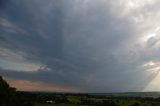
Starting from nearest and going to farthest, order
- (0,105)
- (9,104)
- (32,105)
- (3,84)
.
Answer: (0,105) → (9,104) → (3,84) → (32,105)

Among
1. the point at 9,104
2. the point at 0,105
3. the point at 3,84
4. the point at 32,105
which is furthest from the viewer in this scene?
the point at 32,105

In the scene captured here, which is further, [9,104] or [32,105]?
[32,105]

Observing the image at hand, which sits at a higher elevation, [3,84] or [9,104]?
[3,84]

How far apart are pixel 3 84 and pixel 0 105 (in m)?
23.9

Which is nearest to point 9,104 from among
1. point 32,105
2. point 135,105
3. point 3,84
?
point 3,84

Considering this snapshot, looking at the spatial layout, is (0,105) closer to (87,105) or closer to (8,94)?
(8,94)

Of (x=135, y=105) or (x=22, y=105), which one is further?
(x=135, y=105)

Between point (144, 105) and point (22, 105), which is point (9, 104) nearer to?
point (22, 105)

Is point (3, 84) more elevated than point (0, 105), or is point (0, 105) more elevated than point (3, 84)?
point (3, 84)

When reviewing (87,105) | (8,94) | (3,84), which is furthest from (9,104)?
(87,105)

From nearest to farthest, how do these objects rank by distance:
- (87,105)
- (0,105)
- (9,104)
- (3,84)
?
(0,105), (9,104), (3,84), (87,105)

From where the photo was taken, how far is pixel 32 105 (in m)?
154

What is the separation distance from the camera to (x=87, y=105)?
18888 centimetres

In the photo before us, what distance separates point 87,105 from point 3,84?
227 ft
